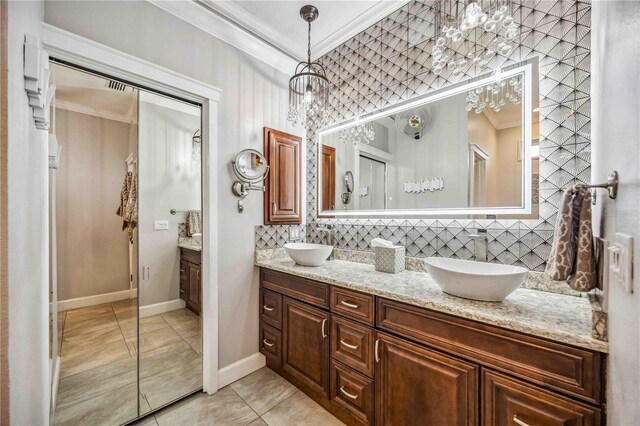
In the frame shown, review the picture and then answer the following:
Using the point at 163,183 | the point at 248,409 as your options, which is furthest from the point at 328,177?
the point at 248,409

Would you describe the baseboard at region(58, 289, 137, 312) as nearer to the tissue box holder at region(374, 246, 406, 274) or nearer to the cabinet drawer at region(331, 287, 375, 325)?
the cabinet drawer at region(331, 287, 375, 325)

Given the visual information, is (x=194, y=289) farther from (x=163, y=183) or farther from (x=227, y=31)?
(x=227, y=31)

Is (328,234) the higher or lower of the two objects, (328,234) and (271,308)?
the higher

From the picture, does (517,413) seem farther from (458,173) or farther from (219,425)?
(219,425)

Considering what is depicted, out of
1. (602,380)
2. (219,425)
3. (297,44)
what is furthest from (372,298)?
(297,44)

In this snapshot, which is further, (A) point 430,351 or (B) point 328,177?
(B) point 328,177

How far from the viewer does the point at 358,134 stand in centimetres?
226

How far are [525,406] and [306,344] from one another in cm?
121

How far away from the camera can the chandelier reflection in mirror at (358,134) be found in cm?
217

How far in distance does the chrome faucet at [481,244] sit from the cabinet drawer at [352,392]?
3.13 ft

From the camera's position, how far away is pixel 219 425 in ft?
5.32

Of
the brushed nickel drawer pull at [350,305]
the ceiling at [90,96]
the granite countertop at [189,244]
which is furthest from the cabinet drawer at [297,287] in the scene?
the ceiling at [90,96]

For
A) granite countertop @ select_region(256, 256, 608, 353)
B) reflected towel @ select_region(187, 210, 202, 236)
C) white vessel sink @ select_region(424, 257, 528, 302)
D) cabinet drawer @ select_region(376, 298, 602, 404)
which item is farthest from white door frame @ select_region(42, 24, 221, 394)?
white vessel sink @ select_region(424, 257, 528, 302)

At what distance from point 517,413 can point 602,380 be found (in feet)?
1.01
